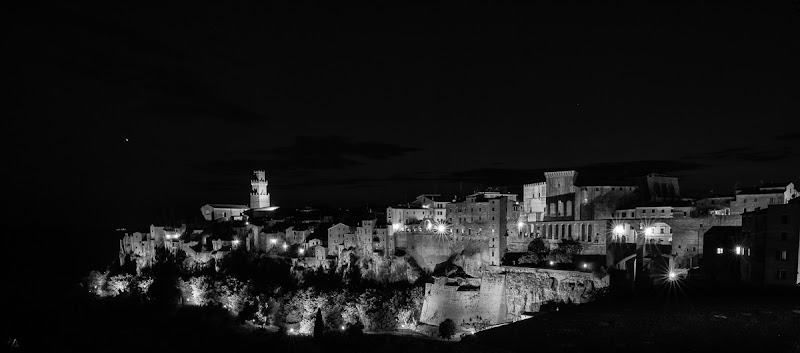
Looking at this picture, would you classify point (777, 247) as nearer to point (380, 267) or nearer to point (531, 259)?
point (531, 259)

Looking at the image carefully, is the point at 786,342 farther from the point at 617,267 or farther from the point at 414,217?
the point at 414,217

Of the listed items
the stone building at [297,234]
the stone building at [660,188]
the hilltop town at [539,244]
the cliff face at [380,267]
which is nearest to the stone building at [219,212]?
the hilltop town at [539,244]

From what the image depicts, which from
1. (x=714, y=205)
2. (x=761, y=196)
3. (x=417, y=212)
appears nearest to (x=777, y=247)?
(x=761, y=196)

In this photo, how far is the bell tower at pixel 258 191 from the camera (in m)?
87.1

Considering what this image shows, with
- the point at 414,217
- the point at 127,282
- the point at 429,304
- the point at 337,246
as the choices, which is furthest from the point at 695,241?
the point at 127,282

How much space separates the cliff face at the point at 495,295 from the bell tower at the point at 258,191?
2057 inches

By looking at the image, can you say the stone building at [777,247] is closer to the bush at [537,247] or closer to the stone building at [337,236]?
the bush at [537,247]

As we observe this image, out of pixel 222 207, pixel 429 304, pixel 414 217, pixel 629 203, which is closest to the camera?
pixel 429 304

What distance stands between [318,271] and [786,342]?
4154 cm

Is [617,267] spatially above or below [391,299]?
above

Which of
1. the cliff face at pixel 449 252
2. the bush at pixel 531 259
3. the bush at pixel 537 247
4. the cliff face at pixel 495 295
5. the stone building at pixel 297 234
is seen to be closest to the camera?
the cliff face at pixel 495 295

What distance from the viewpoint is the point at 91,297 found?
58500 mm

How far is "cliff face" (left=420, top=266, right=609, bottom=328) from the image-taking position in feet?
124

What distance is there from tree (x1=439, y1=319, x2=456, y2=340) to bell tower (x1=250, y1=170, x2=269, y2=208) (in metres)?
55.2
